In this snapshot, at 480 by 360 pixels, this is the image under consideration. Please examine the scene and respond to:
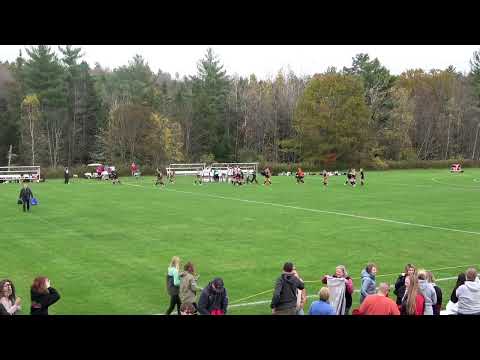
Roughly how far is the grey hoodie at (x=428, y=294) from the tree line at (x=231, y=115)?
219 ft

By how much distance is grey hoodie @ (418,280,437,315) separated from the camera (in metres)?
9.66

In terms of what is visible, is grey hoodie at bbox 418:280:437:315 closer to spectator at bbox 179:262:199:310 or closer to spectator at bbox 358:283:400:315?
spectator at bbox 358:283:400:315

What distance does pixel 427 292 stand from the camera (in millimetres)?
9805

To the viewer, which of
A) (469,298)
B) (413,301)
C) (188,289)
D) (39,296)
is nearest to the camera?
(413,301)

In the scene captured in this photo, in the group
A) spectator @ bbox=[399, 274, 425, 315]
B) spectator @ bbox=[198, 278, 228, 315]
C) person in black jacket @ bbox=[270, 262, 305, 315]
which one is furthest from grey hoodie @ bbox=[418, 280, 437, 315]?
spectator @ bbox=[198, 278, 228, 315]

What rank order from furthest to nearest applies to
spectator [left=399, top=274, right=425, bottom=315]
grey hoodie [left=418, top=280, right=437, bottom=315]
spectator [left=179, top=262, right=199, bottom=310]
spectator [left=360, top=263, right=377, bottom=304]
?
spectator [left=179, top=262, right=199, bottom=310] < spectator [left=360, top=263, right=377, bottom=304] < grey hoodie [left=418, top=280, right=437, bottom=315] < spectator [left=399, top=274, right=425, bottom=315]

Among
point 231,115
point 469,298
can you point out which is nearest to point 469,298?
point 469,298

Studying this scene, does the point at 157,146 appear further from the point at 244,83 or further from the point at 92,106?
the point at 244,83

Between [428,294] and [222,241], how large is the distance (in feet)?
38.9

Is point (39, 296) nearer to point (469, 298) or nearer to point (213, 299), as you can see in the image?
point (213, 299)

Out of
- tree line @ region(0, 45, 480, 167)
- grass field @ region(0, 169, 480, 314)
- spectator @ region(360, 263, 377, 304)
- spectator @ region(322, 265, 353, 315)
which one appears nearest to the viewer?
spectator @ region(322, 265, 353, 315)

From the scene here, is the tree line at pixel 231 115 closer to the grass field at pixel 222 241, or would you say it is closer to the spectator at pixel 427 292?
the grass field at pixel 222 241
